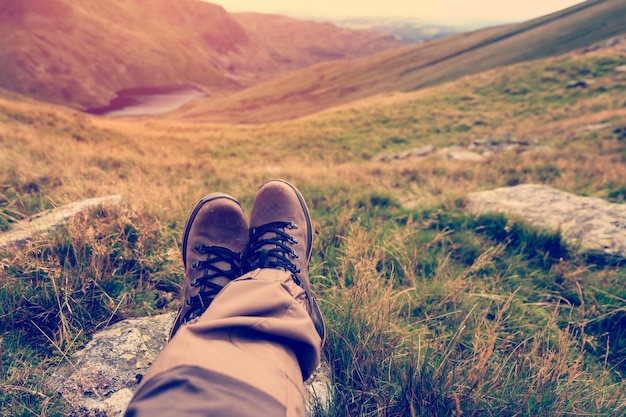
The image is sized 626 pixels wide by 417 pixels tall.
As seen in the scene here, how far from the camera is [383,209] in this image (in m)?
3.13

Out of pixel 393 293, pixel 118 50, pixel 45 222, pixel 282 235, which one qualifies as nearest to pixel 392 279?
pixel 393 293

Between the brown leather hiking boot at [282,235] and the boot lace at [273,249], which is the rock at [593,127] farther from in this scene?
the boot lace at [273,249]

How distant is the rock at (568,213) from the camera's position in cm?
234

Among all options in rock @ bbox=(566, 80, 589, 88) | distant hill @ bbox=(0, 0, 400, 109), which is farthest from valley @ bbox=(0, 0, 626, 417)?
distant hill @ bbox=(0, 0, 400, 109)

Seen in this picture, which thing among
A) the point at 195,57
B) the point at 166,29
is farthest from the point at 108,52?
the point at 166,29

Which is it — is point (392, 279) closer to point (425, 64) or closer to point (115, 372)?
point (115, 372)

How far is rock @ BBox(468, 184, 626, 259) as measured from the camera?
7.66 feet

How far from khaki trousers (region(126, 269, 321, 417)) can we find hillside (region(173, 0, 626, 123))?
30699mm

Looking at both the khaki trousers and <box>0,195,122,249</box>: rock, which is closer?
the khaki trousers

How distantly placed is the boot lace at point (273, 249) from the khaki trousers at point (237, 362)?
36 centimetres

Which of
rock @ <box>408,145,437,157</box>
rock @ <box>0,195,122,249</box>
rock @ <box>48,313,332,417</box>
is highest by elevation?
rock @ <box>0,195,122,249</box>

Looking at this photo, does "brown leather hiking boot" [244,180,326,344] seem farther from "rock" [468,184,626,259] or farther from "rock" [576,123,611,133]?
"rock" [576,123,611,133]

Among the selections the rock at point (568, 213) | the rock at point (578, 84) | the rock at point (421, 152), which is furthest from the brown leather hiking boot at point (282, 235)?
the rock at point (578, 84)

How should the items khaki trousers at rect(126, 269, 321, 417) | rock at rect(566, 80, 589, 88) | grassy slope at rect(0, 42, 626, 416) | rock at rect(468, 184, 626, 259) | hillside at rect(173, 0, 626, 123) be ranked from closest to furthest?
khaki trousers at rect(126, 269, 321, 417)
grassy slope at rect(0, 42, 626, 416)
rock at rect(468, 184, 626, 259)
rock at rect(566, 80, 589, 88)
hillside at rect(173, 0, 626, 123)
